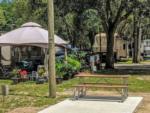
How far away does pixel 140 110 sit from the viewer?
469 inches

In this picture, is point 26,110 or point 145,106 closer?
point 26,110

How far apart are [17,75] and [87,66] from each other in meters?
8.43

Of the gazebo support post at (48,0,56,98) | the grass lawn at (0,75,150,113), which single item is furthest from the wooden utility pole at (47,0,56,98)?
the grass lawn at (0,75,150,113)

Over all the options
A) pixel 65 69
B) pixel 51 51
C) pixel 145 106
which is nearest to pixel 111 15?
pixel 65 69

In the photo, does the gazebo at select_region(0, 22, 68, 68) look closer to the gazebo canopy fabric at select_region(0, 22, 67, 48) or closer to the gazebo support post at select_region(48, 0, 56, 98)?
the gazebo canopy fabric at select_region(0, 22, 67, 48)

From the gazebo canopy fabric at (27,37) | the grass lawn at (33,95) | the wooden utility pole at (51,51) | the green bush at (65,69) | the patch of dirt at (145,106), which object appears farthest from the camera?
the gazebo canopy fabric at (27,37)

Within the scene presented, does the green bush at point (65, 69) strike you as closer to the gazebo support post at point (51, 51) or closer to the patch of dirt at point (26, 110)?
the gazebo support post at point (51, 51)

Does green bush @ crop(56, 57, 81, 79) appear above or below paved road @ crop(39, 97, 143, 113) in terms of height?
above

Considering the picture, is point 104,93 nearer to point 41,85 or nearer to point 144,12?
point 41,85

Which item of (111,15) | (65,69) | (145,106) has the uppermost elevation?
(111,15)

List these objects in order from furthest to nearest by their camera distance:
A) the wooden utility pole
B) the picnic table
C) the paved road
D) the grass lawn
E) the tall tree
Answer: the tall tree < the wooden utility pole < the picnic table < the grass lawn < the paved road

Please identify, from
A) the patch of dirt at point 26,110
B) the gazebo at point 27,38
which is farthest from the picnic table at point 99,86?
the gazebo at point 27,38

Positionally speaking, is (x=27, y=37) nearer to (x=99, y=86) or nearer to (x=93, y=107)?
(x=99, y=86)

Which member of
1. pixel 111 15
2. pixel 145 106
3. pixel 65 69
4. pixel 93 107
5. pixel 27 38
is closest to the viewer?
pixel 93 107
